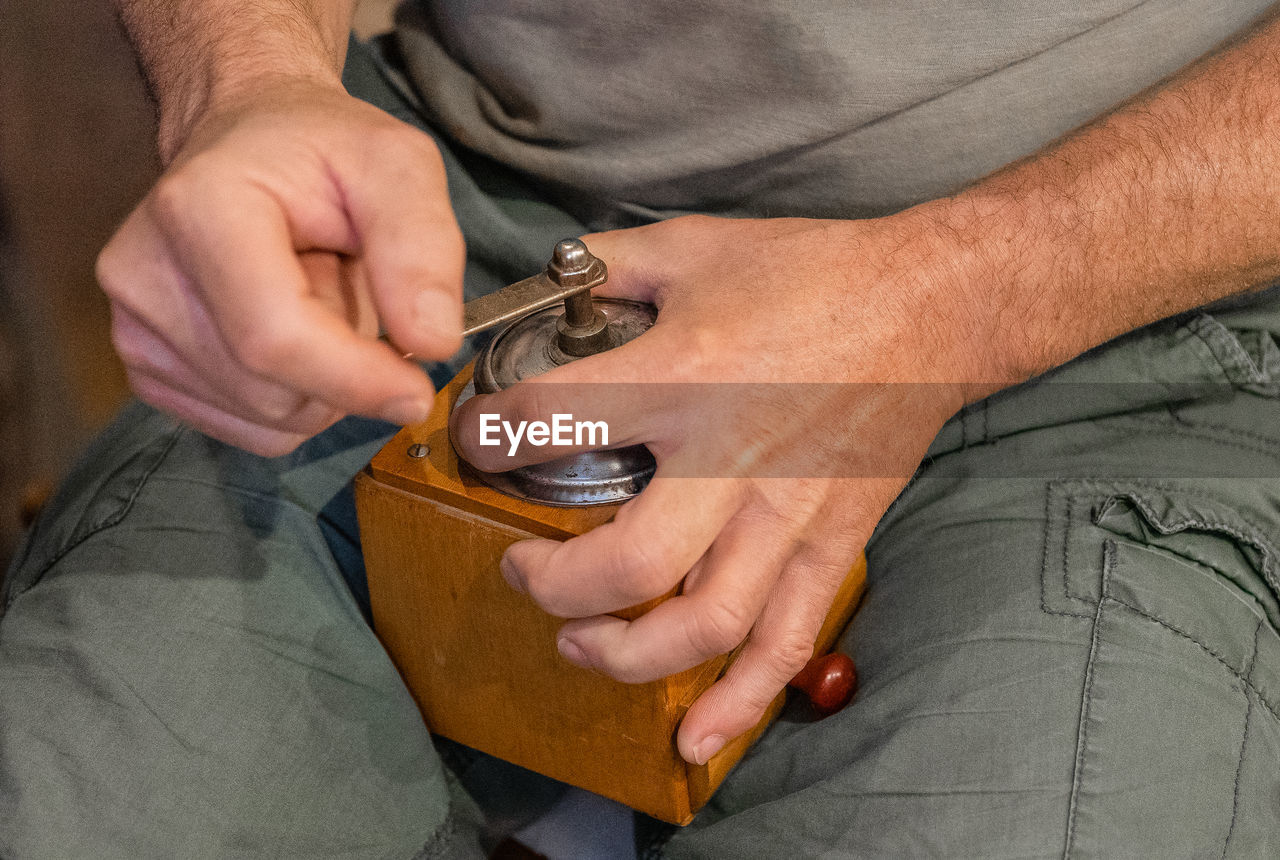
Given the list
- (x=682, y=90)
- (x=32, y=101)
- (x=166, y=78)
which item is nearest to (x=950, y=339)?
(x=682, y=90)

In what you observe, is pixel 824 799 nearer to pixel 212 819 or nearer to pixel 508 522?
pixel 508 522

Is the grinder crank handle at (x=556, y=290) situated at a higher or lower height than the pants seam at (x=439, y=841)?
higher

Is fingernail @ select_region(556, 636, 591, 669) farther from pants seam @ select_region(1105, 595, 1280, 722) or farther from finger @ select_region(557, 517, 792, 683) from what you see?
pants seam @ select_region(1105, 595, 1280, 722)

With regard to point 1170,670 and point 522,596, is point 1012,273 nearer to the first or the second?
point 1170,670

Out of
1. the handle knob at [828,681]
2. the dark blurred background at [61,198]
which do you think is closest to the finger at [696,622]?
the handle knob at [828,681]

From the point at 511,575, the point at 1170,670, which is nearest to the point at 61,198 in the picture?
the point at 511,575

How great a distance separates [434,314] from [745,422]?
0.19 meters

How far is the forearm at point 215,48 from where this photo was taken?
63 cm

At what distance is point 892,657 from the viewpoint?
69cm

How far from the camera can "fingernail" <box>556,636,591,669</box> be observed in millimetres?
579

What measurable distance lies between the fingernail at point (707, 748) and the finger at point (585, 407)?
0.56ft

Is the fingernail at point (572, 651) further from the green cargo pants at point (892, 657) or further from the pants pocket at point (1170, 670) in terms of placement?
the pants pocket at point (1170, 670)

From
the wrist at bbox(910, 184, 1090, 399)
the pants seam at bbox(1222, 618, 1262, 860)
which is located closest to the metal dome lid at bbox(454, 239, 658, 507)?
the wrist at bbox(910, 184, 1090, 399)

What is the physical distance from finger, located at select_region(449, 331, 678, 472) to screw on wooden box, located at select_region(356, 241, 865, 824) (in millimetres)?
25
